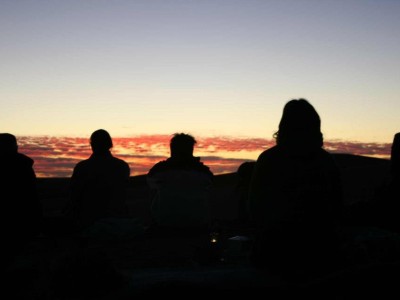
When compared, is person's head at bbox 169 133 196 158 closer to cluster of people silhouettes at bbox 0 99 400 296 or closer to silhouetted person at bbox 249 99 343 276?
cluster of people silhouettes at bbox 0 99 400 296

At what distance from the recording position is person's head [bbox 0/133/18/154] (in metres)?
5.63

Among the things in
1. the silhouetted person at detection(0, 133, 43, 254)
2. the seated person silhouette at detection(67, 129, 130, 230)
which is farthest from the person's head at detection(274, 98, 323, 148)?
the seated person silhouette at detection(67, 129, 130, 230)

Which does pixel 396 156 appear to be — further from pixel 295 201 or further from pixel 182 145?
pixel 295 201

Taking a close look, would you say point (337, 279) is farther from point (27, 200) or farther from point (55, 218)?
point (55, 218)

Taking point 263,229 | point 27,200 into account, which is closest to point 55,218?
point 27,200

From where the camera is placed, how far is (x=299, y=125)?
409 centimetres

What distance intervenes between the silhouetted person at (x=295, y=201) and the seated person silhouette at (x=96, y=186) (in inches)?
168

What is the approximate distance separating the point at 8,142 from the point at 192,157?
3.13m

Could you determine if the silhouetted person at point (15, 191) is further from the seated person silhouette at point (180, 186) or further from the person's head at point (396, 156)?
the person's head at point (396, 156)

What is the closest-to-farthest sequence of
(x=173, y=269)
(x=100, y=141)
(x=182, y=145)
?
(x=173, y=269) < (x=100, y=141) < (x=182, y=145)

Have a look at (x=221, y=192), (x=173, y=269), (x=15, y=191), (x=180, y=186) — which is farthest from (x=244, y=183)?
(x=221, y=192)

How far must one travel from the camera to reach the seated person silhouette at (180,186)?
27.0ft

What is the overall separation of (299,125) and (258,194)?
0.57m

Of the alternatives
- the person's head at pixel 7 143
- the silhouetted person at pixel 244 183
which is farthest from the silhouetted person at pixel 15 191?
the silhouetted person at pixel 244 183
